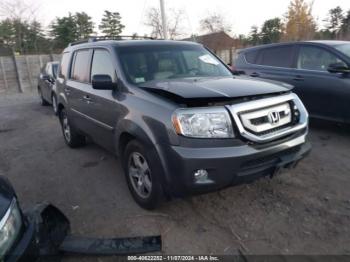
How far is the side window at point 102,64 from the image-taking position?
12.3ft

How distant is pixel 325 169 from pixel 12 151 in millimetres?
Result: 5528

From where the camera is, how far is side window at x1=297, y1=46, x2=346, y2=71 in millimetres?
5416

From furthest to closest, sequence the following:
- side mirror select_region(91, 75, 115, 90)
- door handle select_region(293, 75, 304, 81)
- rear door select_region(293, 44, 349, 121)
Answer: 1. door handle select_region(293, 75, 304, 81)
2. rear door select_region(293, 44, 349, 121)
3. side mirror select_region(91, 75, 115, 90)

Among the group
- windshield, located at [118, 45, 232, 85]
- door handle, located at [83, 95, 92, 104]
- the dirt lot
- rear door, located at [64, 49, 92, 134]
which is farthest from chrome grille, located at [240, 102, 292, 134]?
rear door, located at [64, 49, 92, 134]

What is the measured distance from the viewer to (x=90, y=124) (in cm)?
439

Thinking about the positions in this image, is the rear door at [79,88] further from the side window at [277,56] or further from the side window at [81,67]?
the side window at [277,56]

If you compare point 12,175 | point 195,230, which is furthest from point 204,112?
point 12,175

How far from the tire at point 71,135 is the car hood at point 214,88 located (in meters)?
2.69

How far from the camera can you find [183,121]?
2.65 meters

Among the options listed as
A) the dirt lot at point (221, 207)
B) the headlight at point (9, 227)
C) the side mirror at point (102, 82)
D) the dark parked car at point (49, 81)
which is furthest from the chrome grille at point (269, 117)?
the dark parked car at point (49, 81)

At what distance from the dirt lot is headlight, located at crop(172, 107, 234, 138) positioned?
100cm

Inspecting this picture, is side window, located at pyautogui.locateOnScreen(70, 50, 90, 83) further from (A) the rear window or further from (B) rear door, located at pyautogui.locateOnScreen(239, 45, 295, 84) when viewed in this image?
(A) the rear window

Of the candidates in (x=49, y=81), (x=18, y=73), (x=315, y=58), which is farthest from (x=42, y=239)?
(x=18, y=73)

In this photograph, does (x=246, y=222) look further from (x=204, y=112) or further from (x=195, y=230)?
(x=204, y=112)
